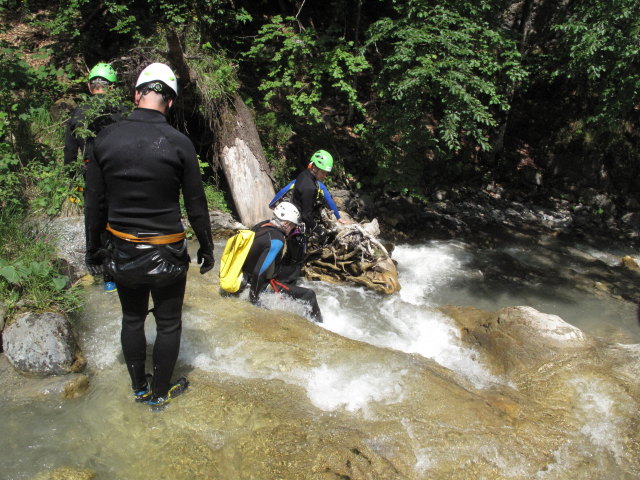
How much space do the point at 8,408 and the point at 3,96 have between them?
493 cm

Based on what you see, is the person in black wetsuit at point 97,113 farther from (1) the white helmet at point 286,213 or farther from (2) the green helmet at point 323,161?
(2) the green helmet at point 323,161

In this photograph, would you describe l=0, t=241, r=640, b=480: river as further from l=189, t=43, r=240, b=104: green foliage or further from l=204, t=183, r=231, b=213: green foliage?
l=189, t=43, r=240, b=104: green foliage

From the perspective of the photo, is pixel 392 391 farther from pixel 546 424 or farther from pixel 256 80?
pixel 256 80

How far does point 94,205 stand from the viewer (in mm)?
2447

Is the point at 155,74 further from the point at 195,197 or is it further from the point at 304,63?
the point at 304,63

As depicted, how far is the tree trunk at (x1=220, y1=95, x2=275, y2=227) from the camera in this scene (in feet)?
24.7

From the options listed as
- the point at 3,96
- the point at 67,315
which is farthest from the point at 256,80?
the point at 67,315

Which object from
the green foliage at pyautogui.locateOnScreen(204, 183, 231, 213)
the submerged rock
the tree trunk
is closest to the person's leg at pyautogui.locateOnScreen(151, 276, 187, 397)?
the submerged rock

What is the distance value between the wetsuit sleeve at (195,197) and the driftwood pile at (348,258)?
385 centimetres

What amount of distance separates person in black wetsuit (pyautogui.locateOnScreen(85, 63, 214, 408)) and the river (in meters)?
0.69

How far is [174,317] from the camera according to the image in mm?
2732

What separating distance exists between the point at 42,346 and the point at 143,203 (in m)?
1.76

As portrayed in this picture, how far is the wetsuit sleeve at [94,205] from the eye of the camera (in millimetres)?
2398

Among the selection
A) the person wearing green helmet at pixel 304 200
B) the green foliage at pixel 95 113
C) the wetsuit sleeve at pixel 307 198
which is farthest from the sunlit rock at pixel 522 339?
the green foliage at pixel 95 113
